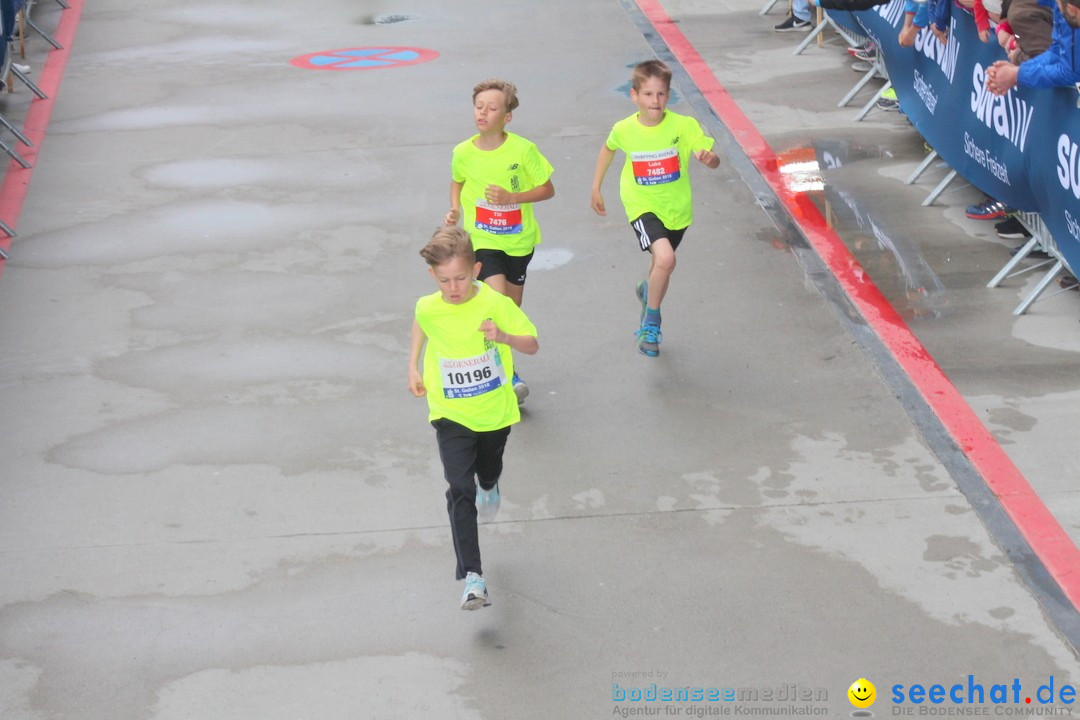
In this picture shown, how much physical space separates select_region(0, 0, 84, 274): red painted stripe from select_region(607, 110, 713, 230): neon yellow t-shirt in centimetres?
493

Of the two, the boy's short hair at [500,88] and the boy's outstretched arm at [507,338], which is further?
the boy's short hair at [500,88]

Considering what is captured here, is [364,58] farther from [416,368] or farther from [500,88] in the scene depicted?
[416,368]

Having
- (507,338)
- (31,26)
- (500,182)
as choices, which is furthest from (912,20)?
(31,26)

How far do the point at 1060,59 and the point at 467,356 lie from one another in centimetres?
445

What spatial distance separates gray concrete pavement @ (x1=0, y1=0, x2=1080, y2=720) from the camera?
5.65 meters

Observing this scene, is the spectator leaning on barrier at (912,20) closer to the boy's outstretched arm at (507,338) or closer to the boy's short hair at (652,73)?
the boy's short hair at (652,73)

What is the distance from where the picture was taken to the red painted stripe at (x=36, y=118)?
1134cm

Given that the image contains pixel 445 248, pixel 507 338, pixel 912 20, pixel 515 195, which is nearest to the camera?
pixel 445 248

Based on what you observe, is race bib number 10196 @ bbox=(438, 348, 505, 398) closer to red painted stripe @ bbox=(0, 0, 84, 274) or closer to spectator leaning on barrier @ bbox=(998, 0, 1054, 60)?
spectator leaning on barrier @ bbox=(998, 0, 1054, 60)

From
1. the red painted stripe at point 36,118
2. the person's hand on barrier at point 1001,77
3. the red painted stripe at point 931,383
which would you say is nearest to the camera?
the red painted stripe at point 931,383

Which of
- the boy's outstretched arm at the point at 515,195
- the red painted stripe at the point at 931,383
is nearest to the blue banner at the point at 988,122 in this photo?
the red painted stripe at the point at 931,383

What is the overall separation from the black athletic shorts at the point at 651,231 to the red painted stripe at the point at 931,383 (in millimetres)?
1425

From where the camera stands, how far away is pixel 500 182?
7.71m

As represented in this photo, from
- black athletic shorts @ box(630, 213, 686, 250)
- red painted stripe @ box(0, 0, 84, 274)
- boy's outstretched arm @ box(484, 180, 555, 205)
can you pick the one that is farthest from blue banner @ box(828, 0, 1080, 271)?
red painted stripe @ box(0, 0, 84, 274)
